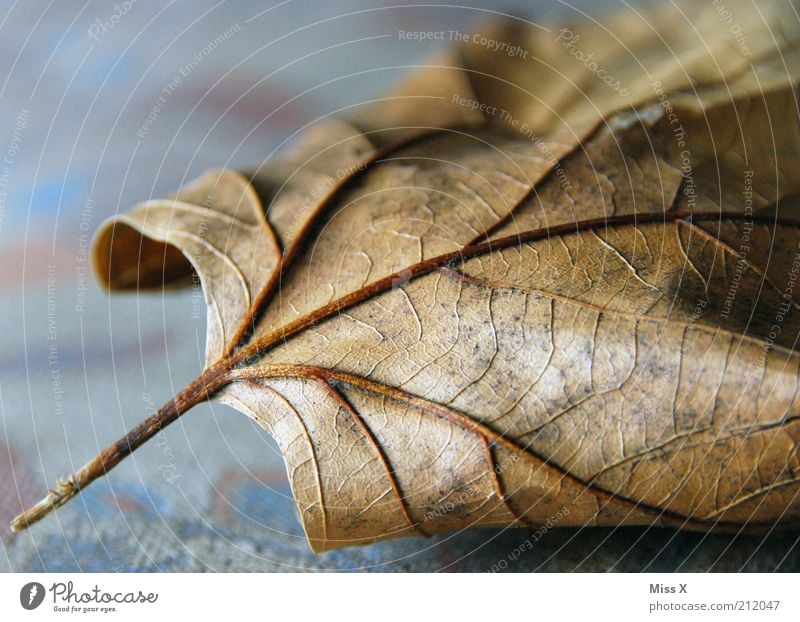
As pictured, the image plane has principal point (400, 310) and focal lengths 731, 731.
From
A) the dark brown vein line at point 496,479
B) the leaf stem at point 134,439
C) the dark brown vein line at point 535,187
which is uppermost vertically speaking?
the dark brown vein line at point 535,187

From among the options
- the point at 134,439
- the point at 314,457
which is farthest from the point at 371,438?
the point at 134,439
